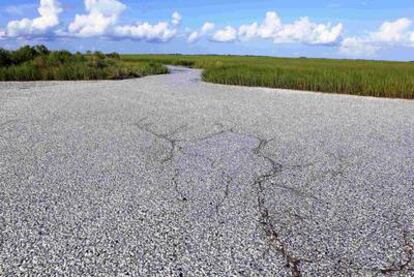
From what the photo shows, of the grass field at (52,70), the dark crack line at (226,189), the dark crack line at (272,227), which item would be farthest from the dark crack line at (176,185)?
the grass field at (52,70)

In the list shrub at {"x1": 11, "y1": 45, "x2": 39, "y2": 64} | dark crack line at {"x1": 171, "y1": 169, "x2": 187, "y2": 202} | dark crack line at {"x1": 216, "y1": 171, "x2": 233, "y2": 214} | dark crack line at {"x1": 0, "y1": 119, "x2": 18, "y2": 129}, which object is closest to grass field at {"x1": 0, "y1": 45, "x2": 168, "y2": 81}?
shrub at {"x1": 11, "y1": 45, "x2": 39, "y2": 64}

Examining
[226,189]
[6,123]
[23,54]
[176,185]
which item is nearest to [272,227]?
[226,189]

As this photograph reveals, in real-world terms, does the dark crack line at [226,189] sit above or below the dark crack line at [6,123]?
below

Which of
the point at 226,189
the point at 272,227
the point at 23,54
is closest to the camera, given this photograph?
the point at 272,227

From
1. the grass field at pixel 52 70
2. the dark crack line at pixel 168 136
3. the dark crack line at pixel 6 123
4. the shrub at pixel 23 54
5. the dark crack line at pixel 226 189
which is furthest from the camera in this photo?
the shrub at pixel 23 54

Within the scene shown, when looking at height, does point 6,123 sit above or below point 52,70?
below

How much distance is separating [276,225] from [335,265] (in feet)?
2.58

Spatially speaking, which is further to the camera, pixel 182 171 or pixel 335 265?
pixel 182 171

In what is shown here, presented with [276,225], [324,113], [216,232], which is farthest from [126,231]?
[324,113]

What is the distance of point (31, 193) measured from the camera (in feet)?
15.5

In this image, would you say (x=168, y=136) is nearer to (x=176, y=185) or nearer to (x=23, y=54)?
(x=176, y=185)

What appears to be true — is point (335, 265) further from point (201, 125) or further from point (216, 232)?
point (201, 125)

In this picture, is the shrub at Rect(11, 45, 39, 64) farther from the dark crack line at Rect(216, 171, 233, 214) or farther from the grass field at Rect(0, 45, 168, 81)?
the dark crack line at Rect(216, 171, 233, 214)

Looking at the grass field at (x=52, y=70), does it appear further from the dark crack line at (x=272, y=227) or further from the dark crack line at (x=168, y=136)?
the dark crack line at (x=272, y=227)
